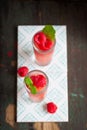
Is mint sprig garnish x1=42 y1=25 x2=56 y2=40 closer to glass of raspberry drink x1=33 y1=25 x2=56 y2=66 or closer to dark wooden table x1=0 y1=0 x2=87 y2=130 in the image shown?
glass of raspberry drink x1=33 y1=25 x2=56 y2=66

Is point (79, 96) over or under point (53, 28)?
under

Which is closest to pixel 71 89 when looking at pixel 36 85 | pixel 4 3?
pixel 36 85

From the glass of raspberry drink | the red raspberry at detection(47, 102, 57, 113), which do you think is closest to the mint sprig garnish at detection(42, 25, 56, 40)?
the glass of raspberry drink

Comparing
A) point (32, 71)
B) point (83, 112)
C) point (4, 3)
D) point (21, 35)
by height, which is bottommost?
point (83, 112)

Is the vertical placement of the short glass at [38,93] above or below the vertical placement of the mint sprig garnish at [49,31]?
below

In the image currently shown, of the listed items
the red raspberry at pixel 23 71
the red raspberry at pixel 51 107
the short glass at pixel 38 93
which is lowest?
the red raspberry at pixel 51 107

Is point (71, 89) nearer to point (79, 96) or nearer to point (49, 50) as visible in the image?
point (79, 96)

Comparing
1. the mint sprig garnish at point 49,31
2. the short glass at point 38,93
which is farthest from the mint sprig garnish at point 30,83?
the mint sprig garnish at point 49,31

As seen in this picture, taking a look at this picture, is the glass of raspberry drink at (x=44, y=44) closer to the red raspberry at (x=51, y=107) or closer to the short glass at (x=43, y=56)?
the short glass at (x=43, y=56)
